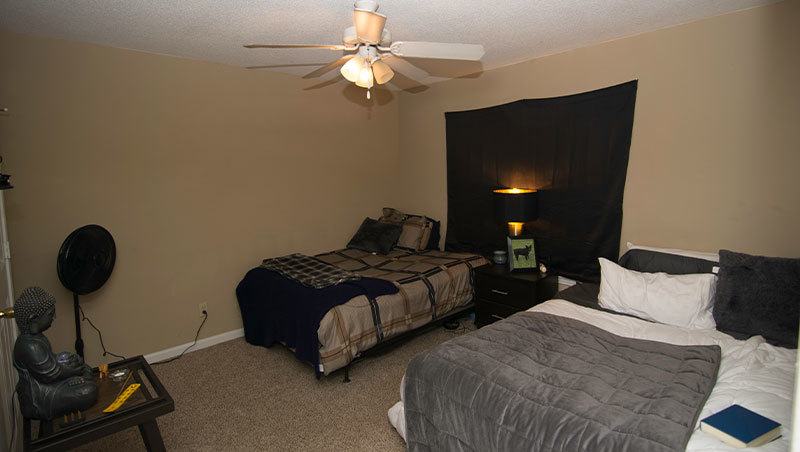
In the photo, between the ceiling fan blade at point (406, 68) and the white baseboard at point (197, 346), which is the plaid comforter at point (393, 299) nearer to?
the white baseboard at point (197, 346)

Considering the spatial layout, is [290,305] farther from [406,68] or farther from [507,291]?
[406,68]

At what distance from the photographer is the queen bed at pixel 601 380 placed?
1450mm

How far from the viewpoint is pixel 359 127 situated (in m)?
4.37

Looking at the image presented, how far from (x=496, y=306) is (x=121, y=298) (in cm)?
289

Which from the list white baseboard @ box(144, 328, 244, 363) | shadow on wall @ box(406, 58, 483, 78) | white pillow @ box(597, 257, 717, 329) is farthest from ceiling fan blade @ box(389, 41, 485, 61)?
white baseboard @ box(144, 328, 244, 363)

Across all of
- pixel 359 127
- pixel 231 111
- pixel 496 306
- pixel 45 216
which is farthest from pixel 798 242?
pixel 45 216

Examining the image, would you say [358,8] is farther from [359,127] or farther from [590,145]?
[359,127]

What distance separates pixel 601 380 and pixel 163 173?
323 centimetres

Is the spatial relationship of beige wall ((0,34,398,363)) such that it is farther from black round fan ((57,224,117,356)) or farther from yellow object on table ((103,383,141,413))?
yellow object on table ((103,383,141,413))

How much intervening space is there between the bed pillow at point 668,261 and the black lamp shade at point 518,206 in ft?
2.49

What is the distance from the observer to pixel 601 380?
169cm

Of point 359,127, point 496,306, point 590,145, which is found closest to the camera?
point 590,145

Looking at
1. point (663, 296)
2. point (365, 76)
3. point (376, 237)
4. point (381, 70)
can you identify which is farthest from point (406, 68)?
point (663, 296)

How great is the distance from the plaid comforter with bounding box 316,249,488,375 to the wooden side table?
3.52ft
